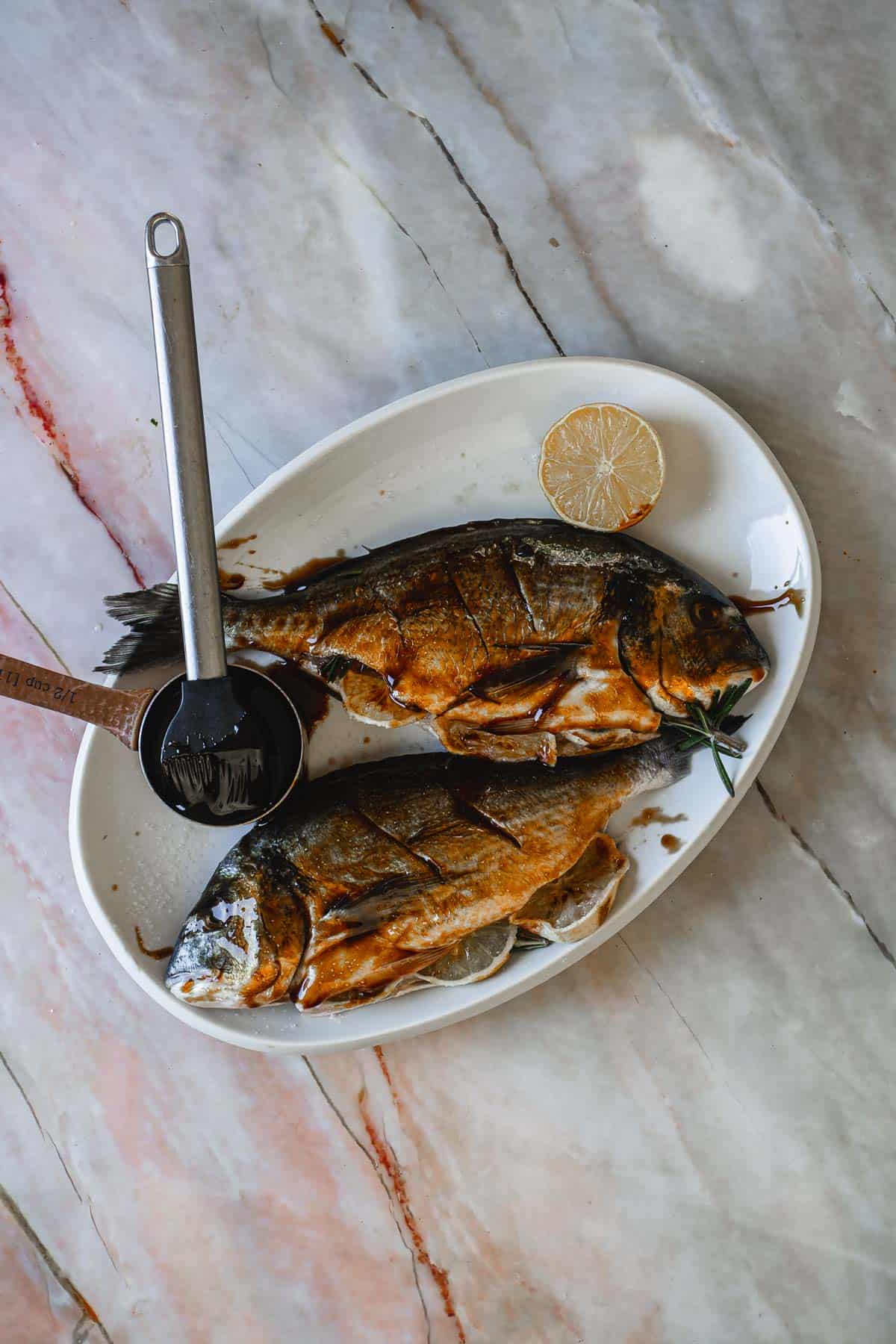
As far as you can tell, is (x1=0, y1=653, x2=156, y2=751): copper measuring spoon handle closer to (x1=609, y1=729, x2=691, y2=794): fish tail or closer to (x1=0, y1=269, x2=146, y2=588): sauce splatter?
(x1=0, y1=269, x2=146, y2=588): sauce splatter

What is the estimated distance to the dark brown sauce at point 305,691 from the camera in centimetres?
212

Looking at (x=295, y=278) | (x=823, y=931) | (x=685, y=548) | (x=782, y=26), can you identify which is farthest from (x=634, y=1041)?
(x=782, y=26)

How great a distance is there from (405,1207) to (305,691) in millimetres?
1525

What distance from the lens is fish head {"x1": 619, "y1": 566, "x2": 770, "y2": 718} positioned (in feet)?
6.38

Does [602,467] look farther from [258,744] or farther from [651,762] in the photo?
[258,744]

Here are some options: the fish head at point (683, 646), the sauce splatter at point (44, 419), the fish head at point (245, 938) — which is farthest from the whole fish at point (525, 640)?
the sauce splatter at point (44, 419)

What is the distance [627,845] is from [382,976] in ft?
2.25

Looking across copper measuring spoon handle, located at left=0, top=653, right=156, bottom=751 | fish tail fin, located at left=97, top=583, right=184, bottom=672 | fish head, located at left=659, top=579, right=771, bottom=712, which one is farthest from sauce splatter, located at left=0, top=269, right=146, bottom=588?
fish head, located at left=659, top=579, right=771, bottom=712

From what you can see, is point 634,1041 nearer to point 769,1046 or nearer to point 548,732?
point 769,1046

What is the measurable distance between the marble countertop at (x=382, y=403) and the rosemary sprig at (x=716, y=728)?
1.14 feet

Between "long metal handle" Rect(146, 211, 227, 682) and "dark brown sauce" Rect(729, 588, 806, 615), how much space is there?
4.12ft

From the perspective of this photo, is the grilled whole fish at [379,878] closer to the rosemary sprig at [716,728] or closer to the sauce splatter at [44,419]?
the rosemary sprig at [716,728]

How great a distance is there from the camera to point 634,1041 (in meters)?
2.37

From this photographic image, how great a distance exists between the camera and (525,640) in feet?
6.36
